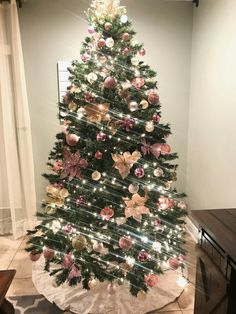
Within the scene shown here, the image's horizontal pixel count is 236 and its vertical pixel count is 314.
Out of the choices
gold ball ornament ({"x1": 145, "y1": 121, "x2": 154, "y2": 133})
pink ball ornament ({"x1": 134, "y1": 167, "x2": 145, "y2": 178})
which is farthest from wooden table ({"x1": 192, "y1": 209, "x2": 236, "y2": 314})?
gold ball ornament ({"x1": 145, "y1": 121, "x2": 154, "y2": 133})

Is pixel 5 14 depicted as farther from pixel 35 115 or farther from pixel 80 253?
pixel 80 253

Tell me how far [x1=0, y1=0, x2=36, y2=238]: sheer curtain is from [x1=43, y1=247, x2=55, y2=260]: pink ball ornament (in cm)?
102

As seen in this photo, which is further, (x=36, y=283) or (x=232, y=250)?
(x=36, y=283)

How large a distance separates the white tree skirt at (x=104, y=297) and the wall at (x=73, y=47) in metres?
1.23

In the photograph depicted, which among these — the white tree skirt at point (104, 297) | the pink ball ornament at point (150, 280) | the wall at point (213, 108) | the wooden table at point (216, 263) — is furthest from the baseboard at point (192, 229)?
the wooden table at point (216, 263)

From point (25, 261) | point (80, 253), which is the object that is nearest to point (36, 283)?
point (25, 261)

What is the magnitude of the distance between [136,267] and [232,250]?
2.86ft

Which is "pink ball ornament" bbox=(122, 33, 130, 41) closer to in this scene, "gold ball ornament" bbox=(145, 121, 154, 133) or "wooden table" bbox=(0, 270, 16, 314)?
"gold ball ornament" bbox=(145, 121, 154, 133)

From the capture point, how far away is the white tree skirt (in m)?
1.71

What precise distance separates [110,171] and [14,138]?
4.10 ft

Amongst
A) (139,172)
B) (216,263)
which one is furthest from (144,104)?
(216,263)

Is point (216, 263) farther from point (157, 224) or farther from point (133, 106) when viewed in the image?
point (133, 106)

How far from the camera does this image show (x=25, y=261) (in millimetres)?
2248

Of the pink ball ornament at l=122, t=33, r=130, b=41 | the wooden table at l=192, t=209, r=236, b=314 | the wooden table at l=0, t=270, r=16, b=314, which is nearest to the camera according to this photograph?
the wooden table at l=192, t=209, r=236, b=314
